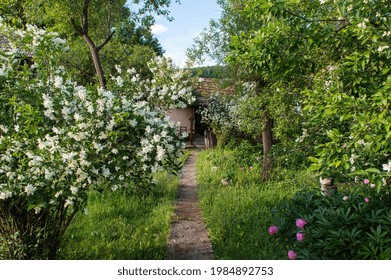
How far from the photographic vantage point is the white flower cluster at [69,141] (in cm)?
318

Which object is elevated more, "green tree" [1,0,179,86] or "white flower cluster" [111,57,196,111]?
"green tree" [1,0,179,86]

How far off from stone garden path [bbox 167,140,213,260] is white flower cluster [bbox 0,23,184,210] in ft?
5.73

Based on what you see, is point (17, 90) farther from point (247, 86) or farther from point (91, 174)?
point (247, 86)

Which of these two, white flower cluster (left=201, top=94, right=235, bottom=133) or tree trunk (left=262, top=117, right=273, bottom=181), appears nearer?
tree trunk (left=262, top=117, right=273, bottom=181)

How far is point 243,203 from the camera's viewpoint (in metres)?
6.80

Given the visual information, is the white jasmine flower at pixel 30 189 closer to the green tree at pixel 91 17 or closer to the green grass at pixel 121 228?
the green grass at pixel 121 228

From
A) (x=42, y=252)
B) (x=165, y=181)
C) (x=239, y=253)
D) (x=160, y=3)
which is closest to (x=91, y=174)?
(x=42, y=252)

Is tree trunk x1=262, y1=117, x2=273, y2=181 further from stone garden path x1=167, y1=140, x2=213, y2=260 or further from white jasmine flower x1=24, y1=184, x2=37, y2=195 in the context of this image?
white jasmine flower x1=24, y1=184, x2=37, y2=195

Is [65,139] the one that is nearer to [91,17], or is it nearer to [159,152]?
[159,152]

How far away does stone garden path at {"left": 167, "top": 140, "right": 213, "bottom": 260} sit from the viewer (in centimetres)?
486

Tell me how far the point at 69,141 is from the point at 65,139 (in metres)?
0.04

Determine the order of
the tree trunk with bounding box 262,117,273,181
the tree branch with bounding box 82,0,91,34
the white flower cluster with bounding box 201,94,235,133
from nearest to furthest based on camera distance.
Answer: the tree trunk with bounding box 262,117,273,181 < the tree branch with bounding box 82,0,91,34 < the white flower cluster with bounding box 201,94,235,133

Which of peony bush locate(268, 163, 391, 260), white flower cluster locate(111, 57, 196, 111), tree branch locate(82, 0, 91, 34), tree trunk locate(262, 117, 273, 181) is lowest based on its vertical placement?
peony bush locate(268, 163, 391, 260)

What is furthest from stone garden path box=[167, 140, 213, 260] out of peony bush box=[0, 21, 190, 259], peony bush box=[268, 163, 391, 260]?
peony bush box=[0, 21, 190, 259]
